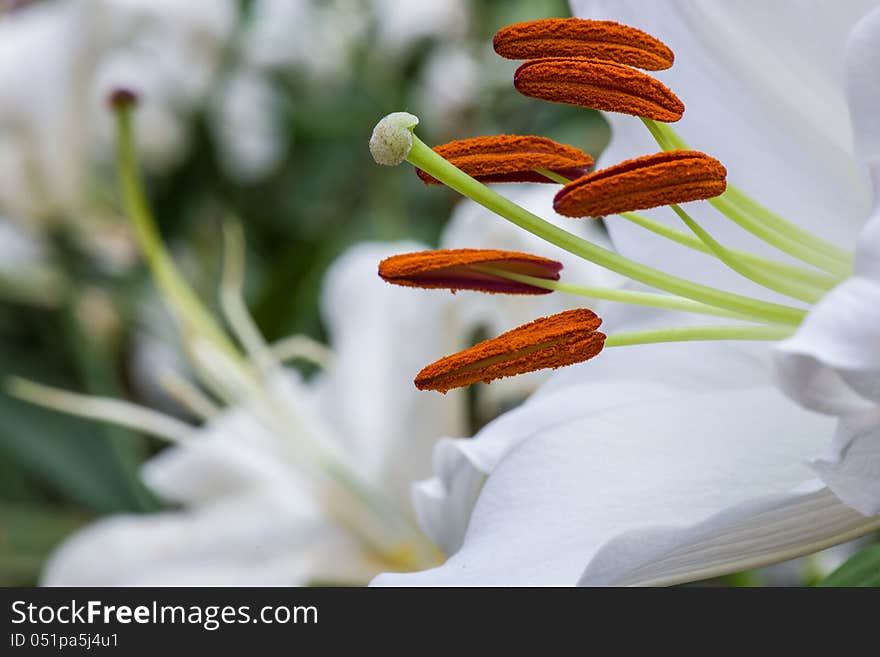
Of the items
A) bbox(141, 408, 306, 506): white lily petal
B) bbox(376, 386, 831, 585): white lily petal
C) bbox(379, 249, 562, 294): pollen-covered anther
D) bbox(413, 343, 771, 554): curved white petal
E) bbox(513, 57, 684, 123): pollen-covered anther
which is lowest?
bbox(376, 386, 831, 585): white lily petal

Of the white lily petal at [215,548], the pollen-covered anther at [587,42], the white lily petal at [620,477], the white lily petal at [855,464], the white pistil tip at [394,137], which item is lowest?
the white lily petal at [855,464]

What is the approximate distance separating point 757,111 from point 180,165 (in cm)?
79

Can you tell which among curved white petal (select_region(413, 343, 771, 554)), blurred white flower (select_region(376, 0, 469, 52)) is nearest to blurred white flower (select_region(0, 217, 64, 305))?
blurred white flower (select_region(376, 0, 469, 52))

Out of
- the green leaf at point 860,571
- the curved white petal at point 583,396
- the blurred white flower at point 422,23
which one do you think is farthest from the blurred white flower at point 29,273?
the green leaf at point 860,571

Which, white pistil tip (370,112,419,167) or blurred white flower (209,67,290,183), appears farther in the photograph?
blurred white flower (209,67,290,183)

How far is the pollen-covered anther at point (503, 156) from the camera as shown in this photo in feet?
1.41

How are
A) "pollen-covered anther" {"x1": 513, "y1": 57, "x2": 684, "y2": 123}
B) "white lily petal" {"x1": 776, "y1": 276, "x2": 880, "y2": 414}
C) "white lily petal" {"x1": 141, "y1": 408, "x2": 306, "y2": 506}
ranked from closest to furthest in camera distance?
"white lily petal" {"x1": 776, "y1": 276, "x2": 880, "y2": 414}, "pollen-covered anther" {"x1": 513, "y1": 57, "x2": 684, "y2": 123}, "white lily petal" {"x1": 141, "y1": 408, "x2": 306, "y2": 506}

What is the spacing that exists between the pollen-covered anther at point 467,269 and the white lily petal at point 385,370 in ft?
0.88

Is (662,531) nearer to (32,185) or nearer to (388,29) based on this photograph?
(32,185)

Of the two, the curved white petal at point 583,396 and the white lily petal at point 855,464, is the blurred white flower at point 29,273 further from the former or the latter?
the white lily petal at point 855,464

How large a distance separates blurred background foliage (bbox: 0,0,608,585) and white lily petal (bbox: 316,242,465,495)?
0.14 metres

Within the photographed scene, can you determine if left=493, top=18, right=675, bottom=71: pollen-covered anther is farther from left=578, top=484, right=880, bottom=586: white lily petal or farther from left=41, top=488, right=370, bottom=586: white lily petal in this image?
left=41, top=488, right=370, bottom=586: white lily petal

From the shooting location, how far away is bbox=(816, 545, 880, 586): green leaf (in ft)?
1.35

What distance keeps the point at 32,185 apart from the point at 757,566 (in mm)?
837
